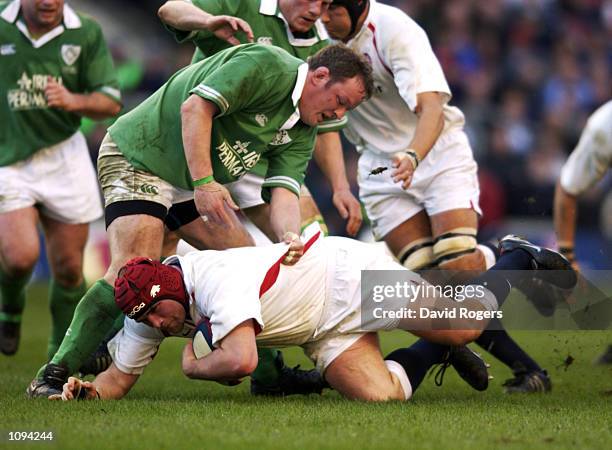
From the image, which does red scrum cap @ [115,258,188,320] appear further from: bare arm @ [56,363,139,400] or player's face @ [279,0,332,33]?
player's face @ [279,0,332,33]

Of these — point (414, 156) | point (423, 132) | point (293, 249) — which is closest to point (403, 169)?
point (414, 156)

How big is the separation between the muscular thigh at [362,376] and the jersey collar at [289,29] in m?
1.94

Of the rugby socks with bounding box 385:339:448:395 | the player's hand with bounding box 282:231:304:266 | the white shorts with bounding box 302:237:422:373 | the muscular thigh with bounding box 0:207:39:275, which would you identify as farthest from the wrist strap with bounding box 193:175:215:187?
the muscular thigh with bounding box 0:207:39:275

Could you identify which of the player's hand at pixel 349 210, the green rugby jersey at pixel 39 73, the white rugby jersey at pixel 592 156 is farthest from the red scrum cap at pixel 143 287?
the white rugby jersey at pixel 592 156

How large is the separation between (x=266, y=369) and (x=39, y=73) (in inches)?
113

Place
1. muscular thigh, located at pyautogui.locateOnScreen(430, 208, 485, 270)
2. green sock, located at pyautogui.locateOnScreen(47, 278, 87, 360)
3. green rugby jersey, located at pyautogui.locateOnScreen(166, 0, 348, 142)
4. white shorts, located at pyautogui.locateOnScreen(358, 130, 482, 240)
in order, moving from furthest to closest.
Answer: green sock, located at pyautogui.locateOnScreen(47, 278, 87, 360) → white shorts, located at pyautogui.locateOnScreen(358, 130, 482, 240) → muscular thigh, located at pyautogui.locateOnScreen(430, 208, 485, 270) → green rugby jersey, located at pyautogui.locateOnScreen(166, 0, 348, 142)

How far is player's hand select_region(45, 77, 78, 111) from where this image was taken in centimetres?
753

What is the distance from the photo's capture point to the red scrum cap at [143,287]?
5266 mm

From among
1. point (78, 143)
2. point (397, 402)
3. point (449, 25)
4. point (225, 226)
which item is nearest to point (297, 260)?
point (225, 226)

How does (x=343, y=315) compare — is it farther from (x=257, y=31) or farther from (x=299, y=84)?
(x=257, y=31)

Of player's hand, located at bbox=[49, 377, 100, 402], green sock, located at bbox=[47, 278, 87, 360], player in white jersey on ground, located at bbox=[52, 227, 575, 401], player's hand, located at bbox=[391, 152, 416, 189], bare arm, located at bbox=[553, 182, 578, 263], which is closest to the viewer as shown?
player in white jersey on ground, located at bbox=[52, 227, 575, 401]

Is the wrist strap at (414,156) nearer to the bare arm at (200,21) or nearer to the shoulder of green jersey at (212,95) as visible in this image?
the bare arm at (200,21)

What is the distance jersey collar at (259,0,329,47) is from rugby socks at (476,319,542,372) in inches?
78.8

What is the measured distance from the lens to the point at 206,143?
568 cm
